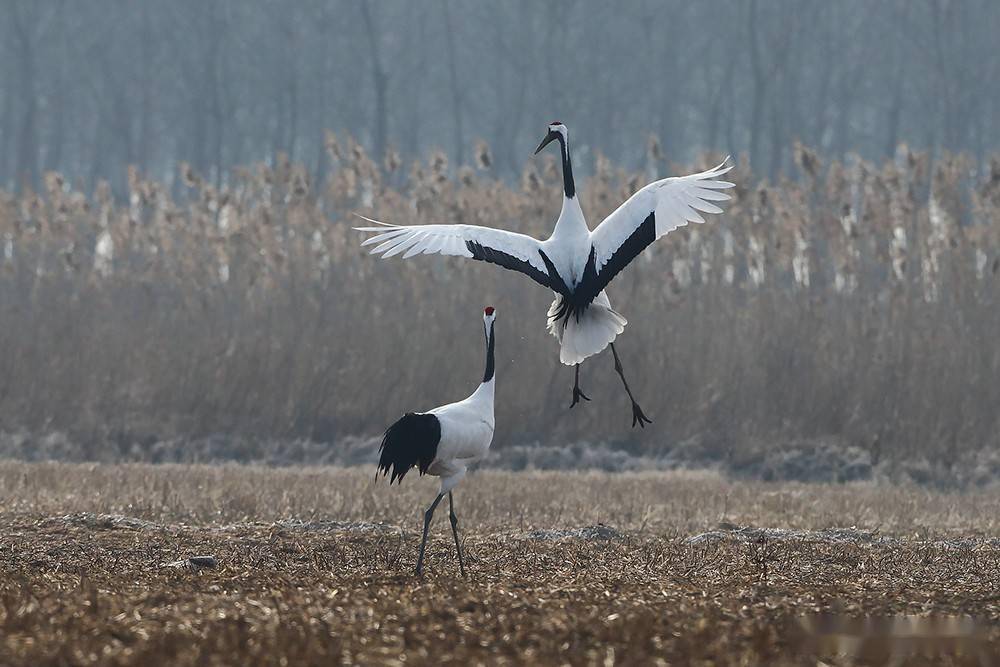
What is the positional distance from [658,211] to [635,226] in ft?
0.54

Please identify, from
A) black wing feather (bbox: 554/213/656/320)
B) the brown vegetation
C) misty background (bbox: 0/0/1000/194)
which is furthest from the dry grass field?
misty background (bbox: 0/0/1000/194)

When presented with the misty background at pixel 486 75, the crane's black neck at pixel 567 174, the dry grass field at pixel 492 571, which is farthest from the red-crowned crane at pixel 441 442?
the misty background at pixel 486 75

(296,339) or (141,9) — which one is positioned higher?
(141,9)

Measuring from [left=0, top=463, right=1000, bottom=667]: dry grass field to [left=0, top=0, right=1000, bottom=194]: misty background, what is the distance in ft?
104

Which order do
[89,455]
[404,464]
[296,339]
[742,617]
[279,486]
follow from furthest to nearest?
[296,339] < [89,455] < [279,486] < [404,464] < [742,617]

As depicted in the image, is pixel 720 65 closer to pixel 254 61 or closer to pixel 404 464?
pixel 254 61

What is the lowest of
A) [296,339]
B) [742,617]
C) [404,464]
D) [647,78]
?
[742,617]

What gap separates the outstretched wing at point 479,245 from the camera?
9.98 meters

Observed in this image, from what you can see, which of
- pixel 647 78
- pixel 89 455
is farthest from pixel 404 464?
pixel 647 78

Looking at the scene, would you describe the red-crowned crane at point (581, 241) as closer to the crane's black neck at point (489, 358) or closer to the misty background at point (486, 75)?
the crane's black neck at point (489, 358)

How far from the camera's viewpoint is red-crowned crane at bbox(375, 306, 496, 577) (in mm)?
8266

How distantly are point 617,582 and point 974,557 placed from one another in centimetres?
264

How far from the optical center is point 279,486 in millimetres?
12398

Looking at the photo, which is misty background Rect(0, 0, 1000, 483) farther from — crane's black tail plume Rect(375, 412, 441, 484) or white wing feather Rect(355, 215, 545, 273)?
crane's black tail plume Rect(375, 412, 441, 484)
